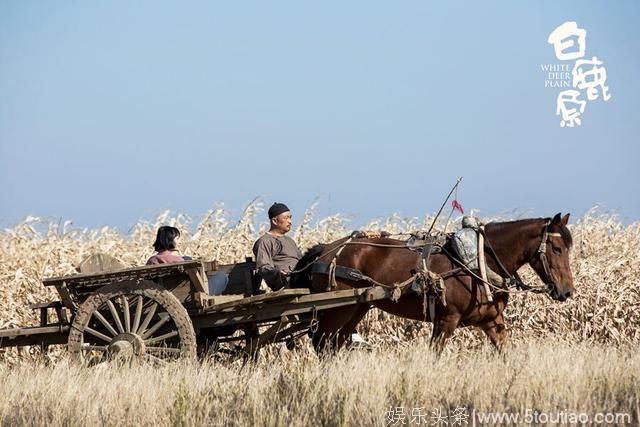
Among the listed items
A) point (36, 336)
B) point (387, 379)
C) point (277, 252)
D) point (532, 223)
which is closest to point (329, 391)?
point (387, 379)

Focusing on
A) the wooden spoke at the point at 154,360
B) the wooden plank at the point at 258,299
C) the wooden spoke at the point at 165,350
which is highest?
the wooden plank at the point at 258,299

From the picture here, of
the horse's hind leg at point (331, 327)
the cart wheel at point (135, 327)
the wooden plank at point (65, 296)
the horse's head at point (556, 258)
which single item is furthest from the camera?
the horse's hind leg at point (331, 327)

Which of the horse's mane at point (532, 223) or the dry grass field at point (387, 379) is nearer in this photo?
the dry grass field at point (387, 379)

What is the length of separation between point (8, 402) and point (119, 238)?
6.40 meters

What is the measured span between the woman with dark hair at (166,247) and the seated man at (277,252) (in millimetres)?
801

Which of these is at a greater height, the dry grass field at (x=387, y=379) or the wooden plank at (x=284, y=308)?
the wooden plank at (x=284, y=308)

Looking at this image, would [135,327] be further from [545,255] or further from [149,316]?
[545,255]

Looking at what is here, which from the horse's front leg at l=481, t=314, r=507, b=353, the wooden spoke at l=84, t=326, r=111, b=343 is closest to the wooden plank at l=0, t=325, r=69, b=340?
the wooden spoke at l=84, t=326, r=111, b=343

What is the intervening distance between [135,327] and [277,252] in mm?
1736

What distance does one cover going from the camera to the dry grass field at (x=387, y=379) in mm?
7141

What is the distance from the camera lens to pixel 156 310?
9953 millimetres

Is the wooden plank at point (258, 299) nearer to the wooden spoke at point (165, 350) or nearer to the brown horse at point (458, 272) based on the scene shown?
the wooden spoke at point (165, 350)

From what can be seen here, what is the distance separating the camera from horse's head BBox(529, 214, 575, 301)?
9883 millimetres

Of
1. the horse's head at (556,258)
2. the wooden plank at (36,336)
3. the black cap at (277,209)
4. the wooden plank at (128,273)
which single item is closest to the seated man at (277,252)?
the black cap at (277,209)
